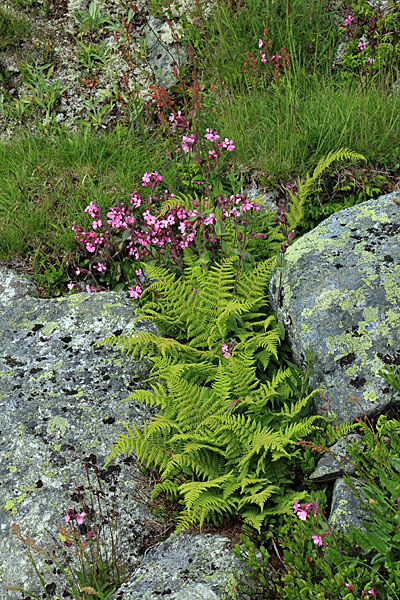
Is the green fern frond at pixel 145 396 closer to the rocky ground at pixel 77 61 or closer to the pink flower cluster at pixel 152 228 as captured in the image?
the pink flower cluster at pixel 152 228

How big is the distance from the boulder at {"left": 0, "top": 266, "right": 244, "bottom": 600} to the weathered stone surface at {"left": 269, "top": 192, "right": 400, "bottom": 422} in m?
1.12

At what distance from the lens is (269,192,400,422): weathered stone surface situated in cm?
331

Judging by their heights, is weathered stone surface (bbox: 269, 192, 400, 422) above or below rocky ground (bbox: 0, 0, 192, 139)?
below

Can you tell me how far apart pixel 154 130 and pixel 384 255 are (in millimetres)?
3360

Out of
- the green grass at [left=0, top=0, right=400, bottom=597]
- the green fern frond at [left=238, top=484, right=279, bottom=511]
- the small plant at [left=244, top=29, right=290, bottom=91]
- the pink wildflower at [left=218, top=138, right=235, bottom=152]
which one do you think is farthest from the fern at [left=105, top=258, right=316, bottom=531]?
the small plant at [left=244, top=29, right=290, bottom=91]

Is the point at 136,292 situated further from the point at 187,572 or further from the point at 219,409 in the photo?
the point at 187,572

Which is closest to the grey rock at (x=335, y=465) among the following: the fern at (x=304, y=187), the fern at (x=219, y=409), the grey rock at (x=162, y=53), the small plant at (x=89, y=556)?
the fern at (x=219, y=409)

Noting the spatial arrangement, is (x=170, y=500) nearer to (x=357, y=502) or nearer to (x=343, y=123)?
(x=357, y=502)

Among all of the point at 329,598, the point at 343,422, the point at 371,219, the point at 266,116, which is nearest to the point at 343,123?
the point at 266,116

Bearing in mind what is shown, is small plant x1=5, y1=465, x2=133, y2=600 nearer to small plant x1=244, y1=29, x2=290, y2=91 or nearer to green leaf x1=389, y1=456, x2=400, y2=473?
green leaf x1=389, y1=456, x2=400, y2=473

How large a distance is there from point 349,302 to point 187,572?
187 centimetres

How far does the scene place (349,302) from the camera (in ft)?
11.8

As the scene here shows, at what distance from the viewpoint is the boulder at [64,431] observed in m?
3.09

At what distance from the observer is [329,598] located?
245 centimetres
